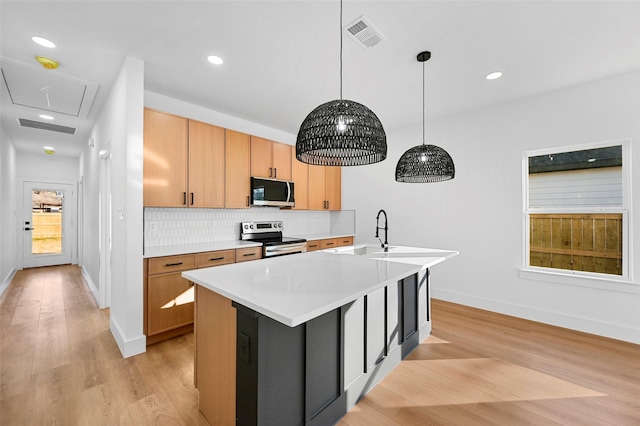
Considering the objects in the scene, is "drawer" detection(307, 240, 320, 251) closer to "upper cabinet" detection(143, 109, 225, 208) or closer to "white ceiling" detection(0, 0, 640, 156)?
"upper cabinet" detection(143, 109, 225, 208)

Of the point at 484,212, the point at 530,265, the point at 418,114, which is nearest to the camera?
the point at 530,265

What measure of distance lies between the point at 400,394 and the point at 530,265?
2.63 metres

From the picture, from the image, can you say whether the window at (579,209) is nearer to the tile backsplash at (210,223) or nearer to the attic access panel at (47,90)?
the tile backsplash at (210,223)

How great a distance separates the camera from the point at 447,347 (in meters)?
2.70

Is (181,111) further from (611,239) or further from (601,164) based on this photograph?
(611,239)

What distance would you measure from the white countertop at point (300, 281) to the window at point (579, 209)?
80.8 inches

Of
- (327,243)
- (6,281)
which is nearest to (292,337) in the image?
(327,243)

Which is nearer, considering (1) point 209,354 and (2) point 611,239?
(1) point 209,354

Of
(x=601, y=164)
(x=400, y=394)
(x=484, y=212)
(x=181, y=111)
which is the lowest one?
(x=400, y=394)

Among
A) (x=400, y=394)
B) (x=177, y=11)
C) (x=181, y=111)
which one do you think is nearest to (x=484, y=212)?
(x=400, y=394)

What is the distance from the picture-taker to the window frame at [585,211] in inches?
113

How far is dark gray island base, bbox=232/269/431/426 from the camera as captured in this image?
4.37 feet

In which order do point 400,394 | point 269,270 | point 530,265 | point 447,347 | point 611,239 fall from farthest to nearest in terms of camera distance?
1. point 530,265
2. point 611,239
3. point 447,347
4. point 400,394
5. point 269,270

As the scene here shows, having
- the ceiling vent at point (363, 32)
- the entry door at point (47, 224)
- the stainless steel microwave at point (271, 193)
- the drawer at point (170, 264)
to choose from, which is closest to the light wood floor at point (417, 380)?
the drawer at point (170, 264)
